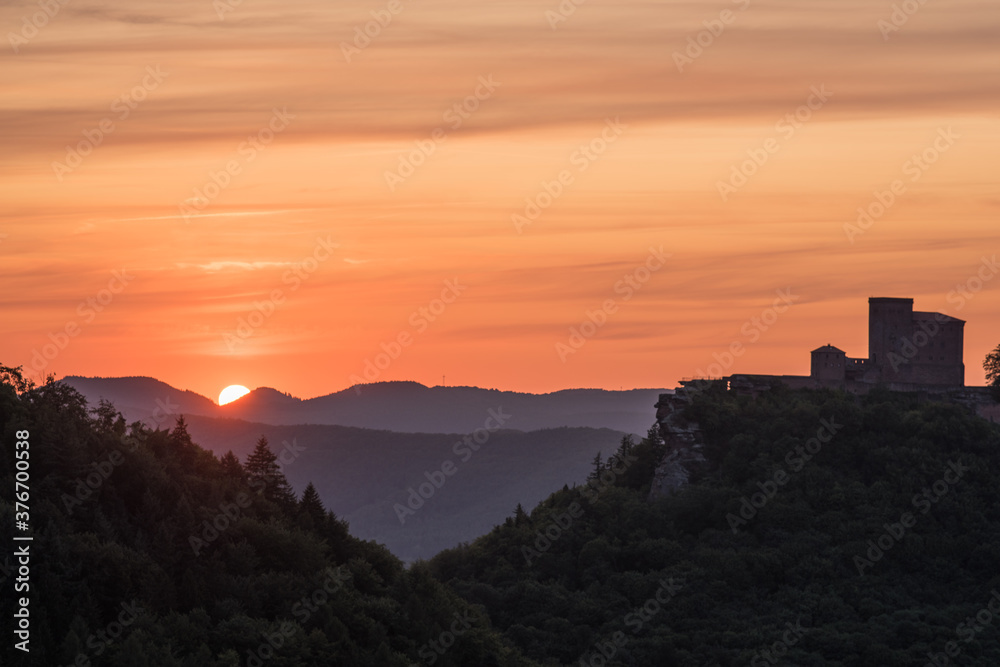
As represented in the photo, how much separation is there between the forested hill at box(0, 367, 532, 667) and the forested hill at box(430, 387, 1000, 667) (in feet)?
66.9

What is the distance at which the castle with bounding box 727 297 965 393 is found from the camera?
118 meters

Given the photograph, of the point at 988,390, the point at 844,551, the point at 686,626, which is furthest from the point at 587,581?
the point at 988,390

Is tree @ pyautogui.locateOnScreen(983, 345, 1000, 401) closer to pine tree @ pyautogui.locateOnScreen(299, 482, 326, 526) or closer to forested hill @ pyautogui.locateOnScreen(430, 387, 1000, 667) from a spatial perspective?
forested hill @ pyautogui.locateOnScreen(430, 387, 1000, 667)

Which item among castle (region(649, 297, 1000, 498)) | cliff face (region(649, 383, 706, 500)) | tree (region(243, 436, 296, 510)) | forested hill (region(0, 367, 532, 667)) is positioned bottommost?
forested hill (region(0, 367, 532, 667))

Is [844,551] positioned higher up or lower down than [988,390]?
lower down

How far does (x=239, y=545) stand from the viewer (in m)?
69.6

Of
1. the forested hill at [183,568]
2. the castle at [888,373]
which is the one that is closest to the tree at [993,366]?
the castle at [888,373]

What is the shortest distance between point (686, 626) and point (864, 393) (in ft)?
97.9

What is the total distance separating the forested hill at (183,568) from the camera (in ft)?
198

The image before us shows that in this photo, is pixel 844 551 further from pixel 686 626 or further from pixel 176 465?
pixel 176 465

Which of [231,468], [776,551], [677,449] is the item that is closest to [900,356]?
[677,449]

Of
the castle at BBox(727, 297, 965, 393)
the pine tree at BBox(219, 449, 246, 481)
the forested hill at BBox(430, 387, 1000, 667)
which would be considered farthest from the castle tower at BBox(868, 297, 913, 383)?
the pine tree at BBox(219, 449, 246, 481)

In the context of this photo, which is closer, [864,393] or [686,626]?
[686,626]

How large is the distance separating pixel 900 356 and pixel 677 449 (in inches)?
736
